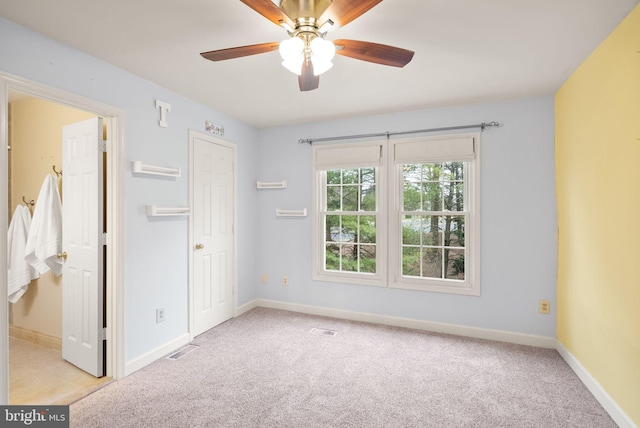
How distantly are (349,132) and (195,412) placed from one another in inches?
125

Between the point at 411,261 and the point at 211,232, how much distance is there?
233 centimetres

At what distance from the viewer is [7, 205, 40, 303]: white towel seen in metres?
3.05

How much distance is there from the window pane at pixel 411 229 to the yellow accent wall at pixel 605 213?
1338 mm

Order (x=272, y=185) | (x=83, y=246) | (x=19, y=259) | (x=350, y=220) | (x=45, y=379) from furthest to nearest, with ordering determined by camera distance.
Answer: (x=272, y=185)
(x=350, y=220)
(x=19, y=259)
(x=83, y=246)
(x=45, y=379)

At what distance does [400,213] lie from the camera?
370 centimetres

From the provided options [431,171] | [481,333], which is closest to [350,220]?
[431,171]

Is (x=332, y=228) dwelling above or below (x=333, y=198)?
below

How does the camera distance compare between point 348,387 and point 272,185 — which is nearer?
point 348,387

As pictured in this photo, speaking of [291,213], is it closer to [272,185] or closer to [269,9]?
[272,185]

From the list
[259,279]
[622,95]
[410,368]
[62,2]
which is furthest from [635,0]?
[259,279]

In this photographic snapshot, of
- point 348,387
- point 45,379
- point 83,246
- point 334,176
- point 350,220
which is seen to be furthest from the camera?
point 334,176

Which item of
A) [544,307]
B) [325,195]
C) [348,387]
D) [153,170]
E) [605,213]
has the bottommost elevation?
[348,387]

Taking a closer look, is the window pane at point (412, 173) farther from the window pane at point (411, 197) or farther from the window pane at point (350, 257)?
the window pane at point (350, 257)

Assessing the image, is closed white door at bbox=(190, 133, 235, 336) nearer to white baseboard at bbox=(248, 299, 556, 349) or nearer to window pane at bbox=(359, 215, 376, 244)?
white baseboard at bbox=(248, 299, 556, 349)
